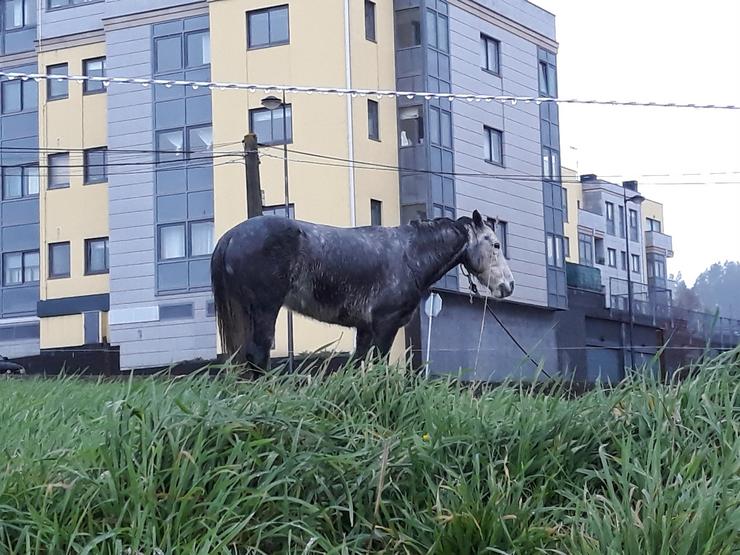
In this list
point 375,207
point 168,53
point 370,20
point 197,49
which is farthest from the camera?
point 168,53

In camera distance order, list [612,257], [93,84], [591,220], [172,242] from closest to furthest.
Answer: [172,242] < [93,84] < [591,220] < [612,257]

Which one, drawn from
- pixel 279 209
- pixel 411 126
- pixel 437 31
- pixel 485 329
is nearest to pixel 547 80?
pixel 437 31

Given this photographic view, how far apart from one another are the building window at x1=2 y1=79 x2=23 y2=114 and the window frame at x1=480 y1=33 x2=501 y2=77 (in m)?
18.5

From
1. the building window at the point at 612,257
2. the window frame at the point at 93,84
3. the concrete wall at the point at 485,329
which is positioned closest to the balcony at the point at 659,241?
the building window at the point at 612,257

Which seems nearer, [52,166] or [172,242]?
[172,242]

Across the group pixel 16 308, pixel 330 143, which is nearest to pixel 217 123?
pixel 330 143

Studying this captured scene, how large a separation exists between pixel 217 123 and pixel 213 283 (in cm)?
3493

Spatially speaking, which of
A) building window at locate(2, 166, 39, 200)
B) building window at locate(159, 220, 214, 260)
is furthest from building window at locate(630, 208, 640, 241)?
building window at locate(159, 220, 214, 260)

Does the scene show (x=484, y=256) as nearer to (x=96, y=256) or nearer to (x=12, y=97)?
(x=96, y=256)

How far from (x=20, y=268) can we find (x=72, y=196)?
4061 mm

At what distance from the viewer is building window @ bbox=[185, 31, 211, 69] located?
46.8 m

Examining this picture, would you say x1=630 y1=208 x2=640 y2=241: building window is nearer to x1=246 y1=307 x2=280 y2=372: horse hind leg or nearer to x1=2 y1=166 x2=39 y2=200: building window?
x1=2 y1=166 x2=39 y2=200: building window

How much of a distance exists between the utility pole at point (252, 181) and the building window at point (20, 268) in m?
27.8

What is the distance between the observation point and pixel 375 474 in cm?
608
